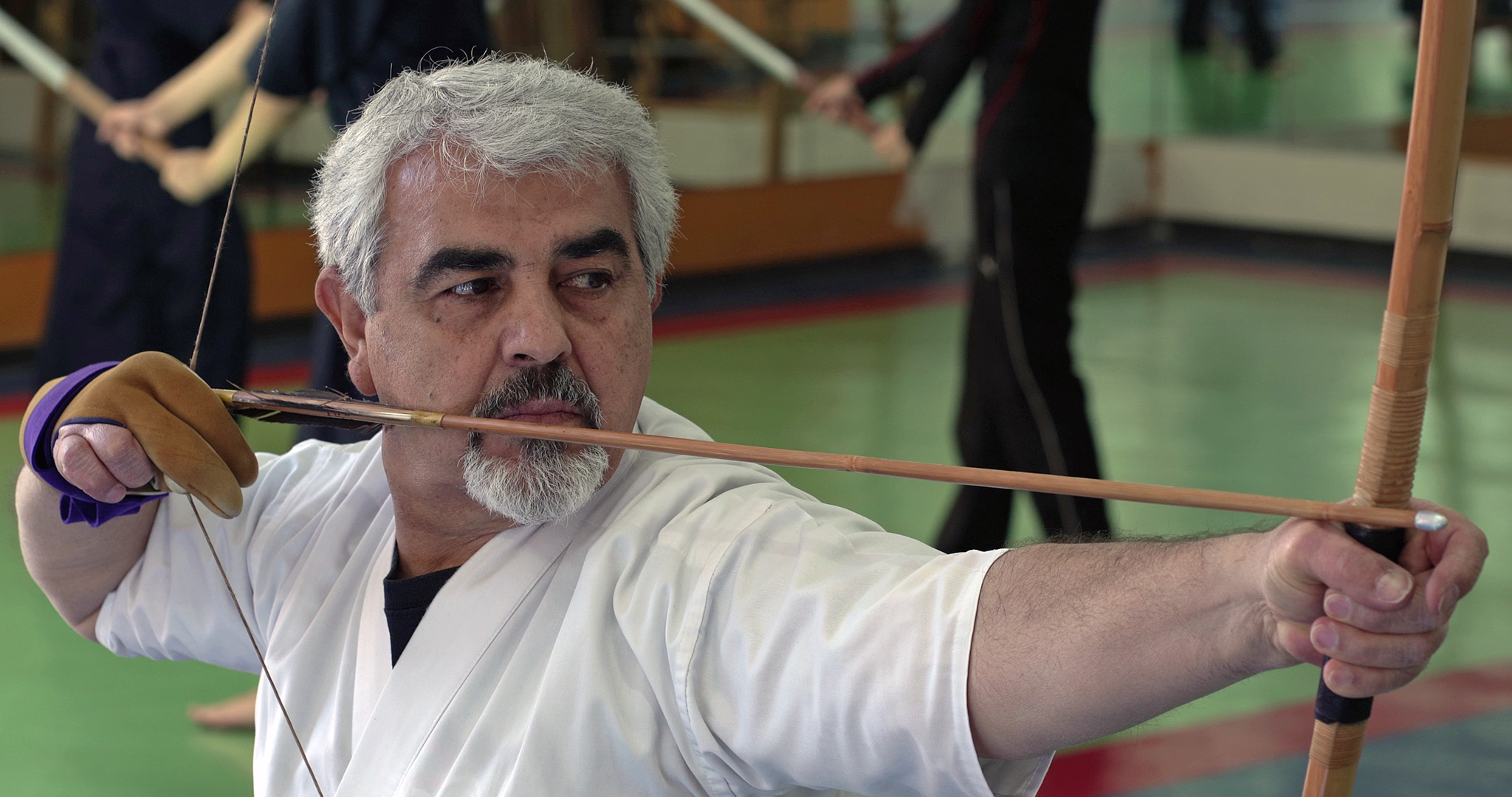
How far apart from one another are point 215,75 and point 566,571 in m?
1.97

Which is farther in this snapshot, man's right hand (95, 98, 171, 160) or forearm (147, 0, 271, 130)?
man's right hand (95, 98, 171, 160)

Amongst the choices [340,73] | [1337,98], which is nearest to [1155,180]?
[1337,98]

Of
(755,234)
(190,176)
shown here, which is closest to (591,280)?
(190,176)

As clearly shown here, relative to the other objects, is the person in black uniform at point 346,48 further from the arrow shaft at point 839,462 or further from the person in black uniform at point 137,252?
the arrow shaft at point 839,462

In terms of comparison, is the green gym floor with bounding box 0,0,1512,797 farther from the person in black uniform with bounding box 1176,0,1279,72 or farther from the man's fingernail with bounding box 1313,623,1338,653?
the man's fingernail with bounding box 1313,623,1338,653

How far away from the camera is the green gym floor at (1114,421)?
2.52m

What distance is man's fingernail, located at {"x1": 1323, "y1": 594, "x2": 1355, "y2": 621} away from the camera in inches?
34.2

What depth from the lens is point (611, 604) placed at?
1206 millimetres

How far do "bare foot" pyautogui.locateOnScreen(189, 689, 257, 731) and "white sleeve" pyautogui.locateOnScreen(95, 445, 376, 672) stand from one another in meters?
0.98

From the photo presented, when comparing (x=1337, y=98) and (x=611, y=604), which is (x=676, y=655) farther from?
(x=1337, y=98)

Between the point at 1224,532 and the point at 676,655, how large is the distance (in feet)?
1.28

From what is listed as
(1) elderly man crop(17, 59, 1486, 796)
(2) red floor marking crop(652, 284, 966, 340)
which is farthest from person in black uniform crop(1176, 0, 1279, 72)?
(1) elderly man crop(17, 59, 1486, 796)

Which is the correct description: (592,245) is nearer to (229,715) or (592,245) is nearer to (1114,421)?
(229,715)

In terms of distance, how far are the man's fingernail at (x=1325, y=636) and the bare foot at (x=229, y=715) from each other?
1.99 m
